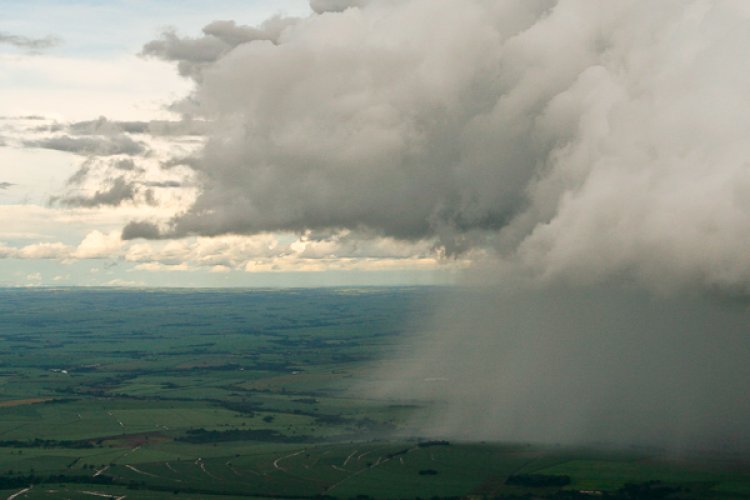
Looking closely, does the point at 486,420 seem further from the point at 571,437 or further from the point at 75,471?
the point at 75,471

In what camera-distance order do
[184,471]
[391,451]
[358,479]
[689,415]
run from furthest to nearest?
[689,415] → [391,451] → [184,471] → [358,479]

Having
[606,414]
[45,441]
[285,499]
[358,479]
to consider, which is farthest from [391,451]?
[45,441]

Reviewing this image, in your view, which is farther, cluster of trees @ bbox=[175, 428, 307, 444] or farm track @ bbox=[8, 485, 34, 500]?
cluster of trees @ bbox=[175, 428, 307, 444]

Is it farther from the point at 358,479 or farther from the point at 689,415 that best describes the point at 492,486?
the point at 689,415

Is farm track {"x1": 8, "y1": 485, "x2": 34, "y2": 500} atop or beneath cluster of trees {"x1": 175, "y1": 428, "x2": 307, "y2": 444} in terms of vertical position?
beneath

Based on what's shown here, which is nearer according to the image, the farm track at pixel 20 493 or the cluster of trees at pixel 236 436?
the farm track at pixel 20 493

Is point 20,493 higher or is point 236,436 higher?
point 236,436

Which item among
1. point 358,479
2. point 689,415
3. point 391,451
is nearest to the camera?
point 358,479

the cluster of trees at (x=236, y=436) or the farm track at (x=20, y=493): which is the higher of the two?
the cluster of trees at (x=236, y=436)

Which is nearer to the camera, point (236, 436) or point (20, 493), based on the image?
point (20, 493)

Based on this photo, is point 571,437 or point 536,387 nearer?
point 571,437

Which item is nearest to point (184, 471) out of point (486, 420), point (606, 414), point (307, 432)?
point (307, 432)
